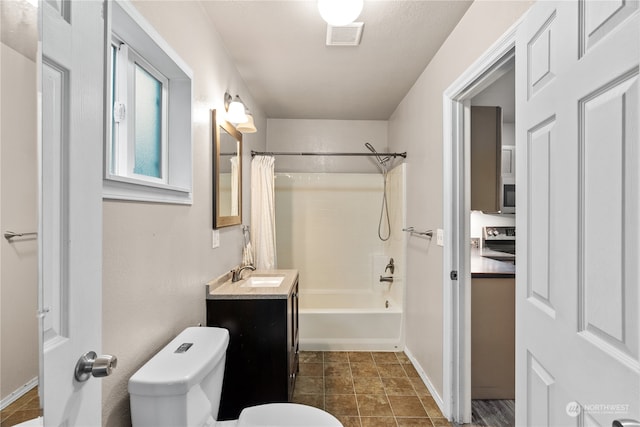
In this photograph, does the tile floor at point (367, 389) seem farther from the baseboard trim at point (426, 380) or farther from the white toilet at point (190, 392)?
the white toilet at point (190, 392)

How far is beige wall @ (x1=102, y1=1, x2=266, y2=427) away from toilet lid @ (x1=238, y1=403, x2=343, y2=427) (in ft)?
1.49

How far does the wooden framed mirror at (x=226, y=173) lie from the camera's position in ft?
6.27

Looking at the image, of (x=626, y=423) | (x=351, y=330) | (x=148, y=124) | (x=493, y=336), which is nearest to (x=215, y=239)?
(x=148, y=124)

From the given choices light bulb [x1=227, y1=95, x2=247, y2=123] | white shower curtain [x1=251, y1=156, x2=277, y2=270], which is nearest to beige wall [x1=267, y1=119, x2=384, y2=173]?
white shower curtain [x1=251, y1=156, x2=277, y2=270]

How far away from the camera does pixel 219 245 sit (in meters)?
2.02

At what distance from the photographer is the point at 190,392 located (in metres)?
1.04

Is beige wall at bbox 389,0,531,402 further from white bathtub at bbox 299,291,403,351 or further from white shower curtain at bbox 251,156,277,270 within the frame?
white shower curtain at bbox 251,156,277,270

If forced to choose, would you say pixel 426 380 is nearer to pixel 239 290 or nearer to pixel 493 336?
pixel 493 336

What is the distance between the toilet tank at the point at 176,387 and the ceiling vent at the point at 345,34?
1.83m

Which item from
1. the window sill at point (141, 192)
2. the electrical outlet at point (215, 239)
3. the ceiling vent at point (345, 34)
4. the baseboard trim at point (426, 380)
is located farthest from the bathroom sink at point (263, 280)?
the ceiling vent at point (345, 34)

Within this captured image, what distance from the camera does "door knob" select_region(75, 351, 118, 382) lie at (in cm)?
66

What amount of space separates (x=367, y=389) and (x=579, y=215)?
6.64ft

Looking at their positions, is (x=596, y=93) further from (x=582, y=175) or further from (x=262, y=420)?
(x=262, y=420)

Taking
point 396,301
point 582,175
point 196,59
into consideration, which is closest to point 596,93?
point 582,175
